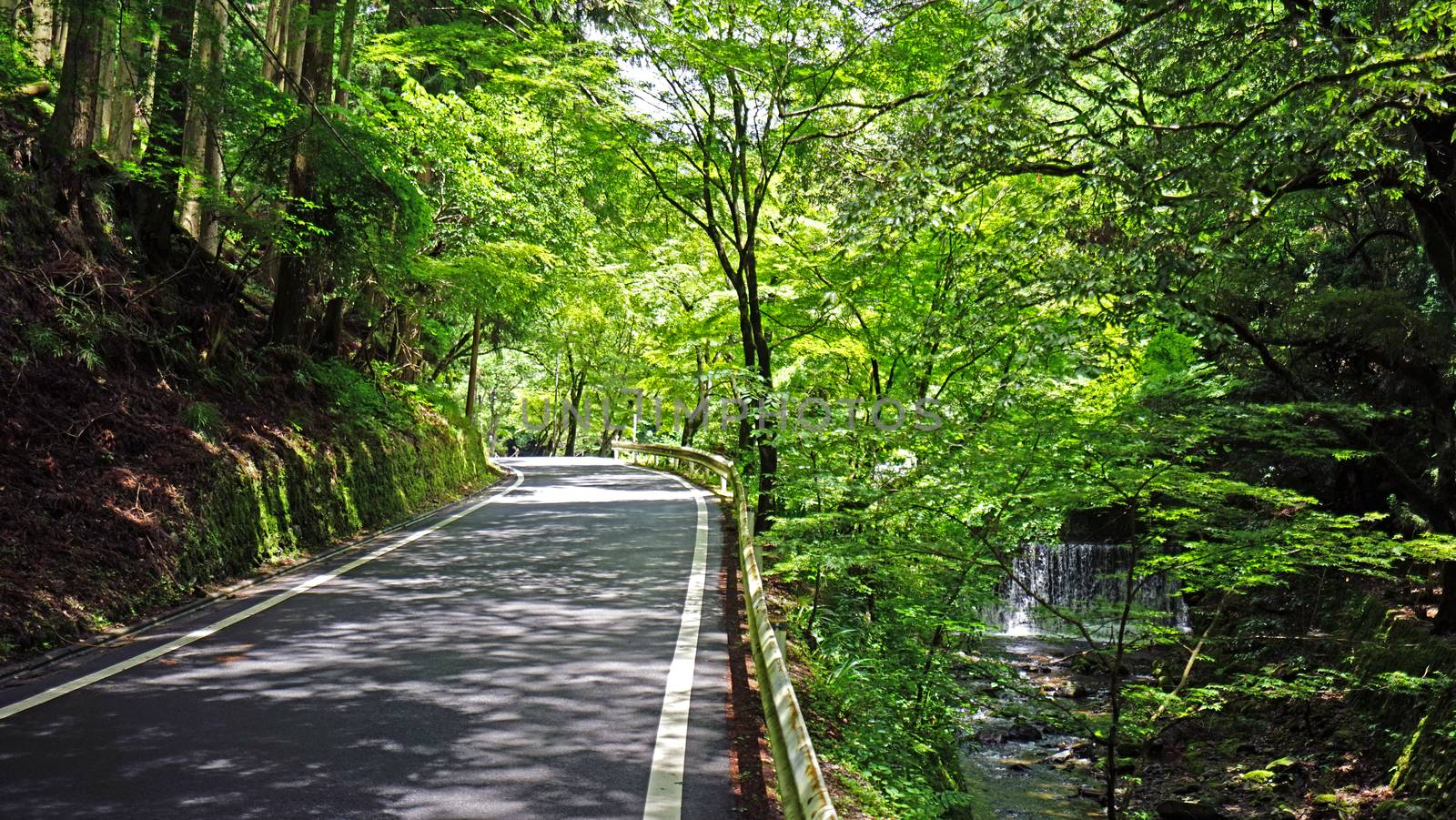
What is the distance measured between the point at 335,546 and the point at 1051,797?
32.6 ft

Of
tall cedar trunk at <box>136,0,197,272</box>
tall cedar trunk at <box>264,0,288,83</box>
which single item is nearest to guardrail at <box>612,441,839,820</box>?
tall cedar trunk at <box>136,0,197,272</box>

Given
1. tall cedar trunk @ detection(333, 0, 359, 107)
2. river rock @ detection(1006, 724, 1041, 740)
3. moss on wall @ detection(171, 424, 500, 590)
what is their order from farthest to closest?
tall cedar trunk @ detection(333, 0, 359, 107) < river rock @ detection(1006, 724, 1041, 740) < moss on wall @ detection(171, 424, 500, 590)

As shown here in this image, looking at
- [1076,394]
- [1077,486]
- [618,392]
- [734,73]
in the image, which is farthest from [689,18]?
[618,392]

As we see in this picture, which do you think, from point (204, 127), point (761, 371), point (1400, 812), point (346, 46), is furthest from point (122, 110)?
point (1400, 812)

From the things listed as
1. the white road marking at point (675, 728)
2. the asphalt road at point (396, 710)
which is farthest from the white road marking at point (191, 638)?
the white road marking at point (675, 728)

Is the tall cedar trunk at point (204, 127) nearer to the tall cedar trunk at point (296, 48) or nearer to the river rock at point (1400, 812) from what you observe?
the tall cedar trunk at point (296, 48)

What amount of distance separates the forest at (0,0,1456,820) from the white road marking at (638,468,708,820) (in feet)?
2.98

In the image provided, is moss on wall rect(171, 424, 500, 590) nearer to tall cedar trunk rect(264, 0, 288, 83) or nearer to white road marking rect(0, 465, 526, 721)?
white road marking rect(0, 465, 526, 721)

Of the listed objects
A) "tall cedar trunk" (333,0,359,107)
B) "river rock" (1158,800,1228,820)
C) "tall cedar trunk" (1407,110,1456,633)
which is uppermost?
"tall cedar trunk" (333,0,359,107)

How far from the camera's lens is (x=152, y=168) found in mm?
10969

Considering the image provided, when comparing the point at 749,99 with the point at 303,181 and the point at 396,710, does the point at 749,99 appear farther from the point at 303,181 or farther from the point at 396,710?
the point at 396,710

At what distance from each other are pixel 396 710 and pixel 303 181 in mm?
9786

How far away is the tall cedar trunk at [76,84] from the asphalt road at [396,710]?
619 cm

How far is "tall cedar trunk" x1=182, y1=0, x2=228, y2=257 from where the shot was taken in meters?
10.9
